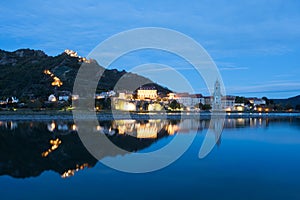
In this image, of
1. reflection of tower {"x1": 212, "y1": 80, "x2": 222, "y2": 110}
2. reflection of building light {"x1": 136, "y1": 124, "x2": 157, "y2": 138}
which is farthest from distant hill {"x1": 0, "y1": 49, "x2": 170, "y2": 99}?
reflection of building light {"x1": 136, "y1": 124, "x2": 157, "y2": 138}

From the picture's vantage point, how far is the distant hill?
78688mm

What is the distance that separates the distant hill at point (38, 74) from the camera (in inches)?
3098

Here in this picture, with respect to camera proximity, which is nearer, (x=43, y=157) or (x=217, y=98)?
(x=43, y=157)

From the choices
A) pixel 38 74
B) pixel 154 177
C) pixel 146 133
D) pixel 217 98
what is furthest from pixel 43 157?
pixel 38 74

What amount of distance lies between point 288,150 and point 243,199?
27.8 ft

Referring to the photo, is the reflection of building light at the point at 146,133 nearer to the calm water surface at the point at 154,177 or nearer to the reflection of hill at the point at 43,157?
the reflection of hill at the point at 43,157

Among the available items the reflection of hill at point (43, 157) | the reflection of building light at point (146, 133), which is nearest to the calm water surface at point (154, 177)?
the reflection of hill at point (43, 157)

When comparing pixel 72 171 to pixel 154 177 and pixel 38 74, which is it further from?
pixel 38 74

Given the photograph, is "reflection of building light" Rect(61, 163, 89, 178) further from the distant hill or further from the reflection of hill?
Answer: the distant hill

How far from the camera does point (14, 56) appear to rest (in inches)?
4884

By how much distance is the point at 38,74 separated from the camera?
3516 inches

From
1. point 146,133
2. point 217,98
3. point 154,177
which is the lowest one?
point 154,177

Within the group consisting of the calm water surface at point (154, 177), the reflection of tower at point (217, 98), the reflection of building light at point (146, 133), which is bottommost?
the calm water surface at point (154, 177)

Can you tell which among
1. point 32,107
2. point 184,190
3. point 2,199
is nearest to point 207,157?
point 184,190
